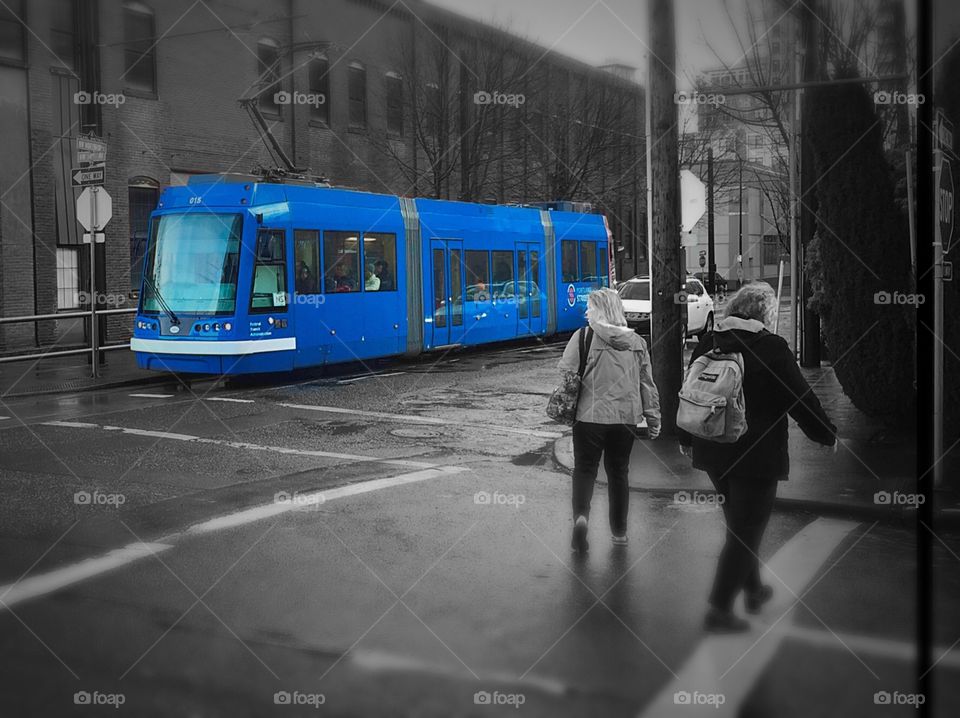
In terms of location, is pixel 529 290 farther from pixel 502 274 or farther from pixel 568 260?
pixel 568 260

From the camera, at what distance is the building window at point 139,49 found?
26.3 m

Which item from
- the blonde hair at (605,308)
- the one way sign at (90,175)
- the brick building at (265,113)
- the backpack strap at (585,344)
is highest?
the brick building at (265,113)

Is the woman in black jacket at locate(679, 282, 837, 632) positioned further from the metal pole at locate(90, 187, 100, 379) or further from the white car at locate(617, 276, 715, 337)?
the white car at locate(617, 276, 715, 337)

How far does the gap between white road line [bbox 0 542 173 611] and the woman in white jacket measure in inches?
108

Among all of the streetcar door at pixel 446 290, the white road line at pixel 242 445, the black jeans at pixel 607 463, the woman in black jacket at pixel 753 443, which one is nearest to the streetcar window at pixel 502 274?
the streetcar door at pixel 446 290

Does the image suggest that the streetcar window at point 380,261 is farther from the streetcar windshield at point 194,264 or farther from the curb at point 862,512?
the curb at point 862,512

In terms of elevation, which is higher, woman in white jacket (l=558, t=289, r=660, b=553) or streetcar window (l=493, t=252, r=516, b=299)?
streetcar window (l=493, t=252, r=516, b=299)

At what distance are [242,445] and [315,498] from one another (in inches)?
116

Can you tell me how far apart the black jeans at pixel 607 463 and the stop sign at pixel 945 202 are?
9.20 ft

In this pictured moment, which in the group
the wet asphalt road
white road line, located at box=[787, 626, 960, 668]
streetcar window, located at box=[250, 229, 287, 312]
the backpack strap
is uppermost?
streetcar window, located at box=[250, 229, 287, 312]

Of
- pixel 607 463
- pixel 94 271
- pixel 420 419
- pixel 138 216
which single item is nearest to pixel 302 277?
pixel 94 271

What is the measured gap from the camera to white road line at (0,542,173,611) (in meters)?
6.40

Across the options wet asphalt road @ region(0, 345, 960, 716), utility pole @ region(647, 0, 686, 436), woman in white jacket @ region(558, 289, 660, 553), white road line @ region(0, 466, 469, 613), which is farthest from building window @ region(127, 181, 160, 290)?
woman in white jacket @ region(558, 289, 660, 553)

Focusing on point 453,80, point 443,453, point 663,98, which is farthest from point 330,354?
point 453,80
